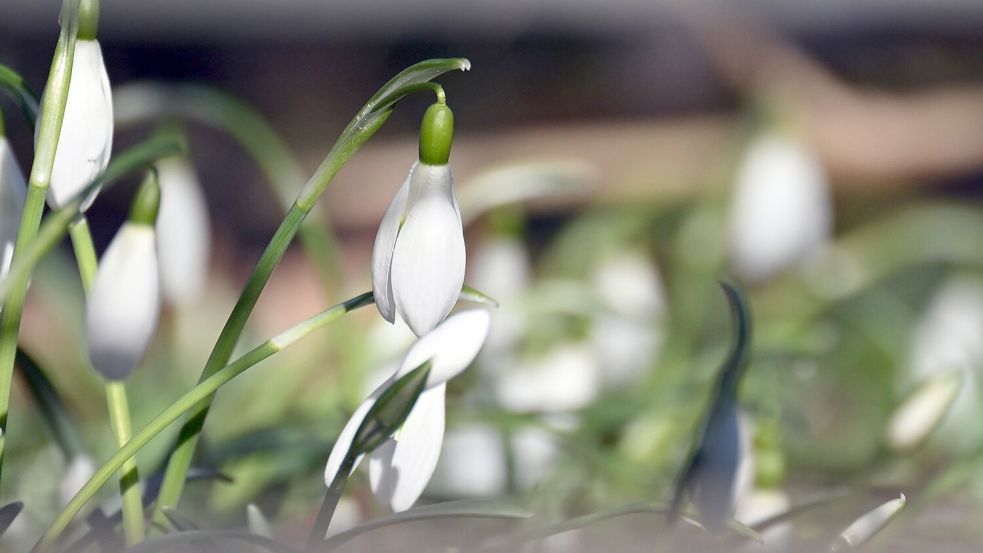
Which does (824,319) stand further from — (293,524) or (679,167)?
(293,524)

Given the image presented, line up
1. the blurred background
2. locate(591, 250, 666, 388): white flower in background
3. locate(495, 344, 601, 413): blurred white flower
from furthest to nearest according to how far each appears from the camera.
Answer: locate(591, 250, 666, 388): white flower in background → locate(495, 344, 601, 413): blurred white flower → the blurred background

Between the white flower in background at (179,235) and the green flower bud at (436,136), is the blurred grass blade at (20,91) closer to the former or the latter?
the green flower bud at (436,136)

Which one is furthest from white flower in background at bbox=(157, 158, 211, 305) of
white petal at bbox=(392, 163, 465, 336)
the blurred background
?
white petal at bbox=(392, 163, 465, 336)

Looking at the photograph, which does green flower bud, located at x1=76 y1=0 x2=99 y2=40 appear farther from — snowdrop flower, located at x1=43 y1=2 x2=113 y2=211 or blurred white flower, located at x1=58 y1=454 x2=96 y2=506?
blurred white flower, located at x1=58 y1=454 x2=96 y2=506

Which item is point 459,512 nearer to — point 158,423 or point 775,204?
point 158,423

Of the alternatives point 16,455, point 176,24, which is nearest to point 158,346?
point 16,455
